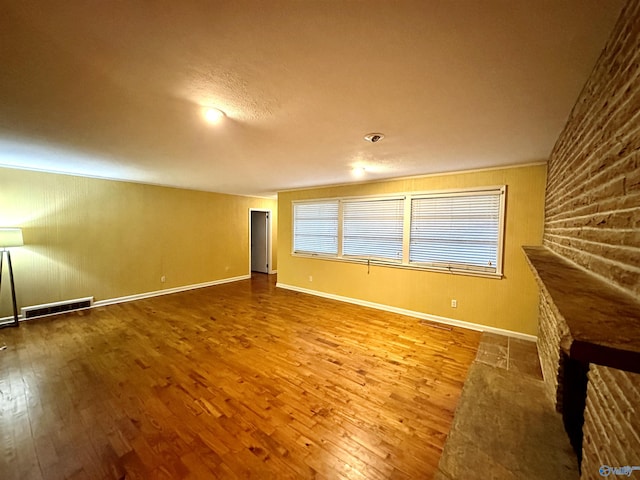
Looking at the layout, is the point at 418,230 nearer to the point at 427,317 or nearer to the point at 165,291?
the point at 427,317

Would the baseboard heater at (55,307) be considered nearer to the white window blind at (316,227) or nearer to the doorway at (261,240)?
the white window blind at (316,227)

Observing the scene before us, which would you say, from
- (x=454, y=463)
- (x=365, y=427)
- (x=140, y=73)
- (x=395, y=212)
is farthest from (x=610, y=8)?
(x=395, y=212)

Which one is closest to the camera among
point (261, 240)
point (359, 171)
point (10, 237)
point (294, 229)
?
point (10, 237)

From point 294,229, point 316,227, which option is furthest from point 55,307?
point 316,227

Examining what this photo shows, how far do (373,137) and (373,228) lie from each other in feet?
8.04

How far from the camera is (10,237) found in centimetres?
327

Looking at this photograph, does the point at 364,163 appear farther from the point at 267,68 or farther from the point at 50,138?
the point at 50,138

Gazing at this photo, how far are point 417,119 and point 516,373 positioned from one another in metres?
2.68

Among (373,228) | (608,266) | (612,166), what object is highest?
(612,166)

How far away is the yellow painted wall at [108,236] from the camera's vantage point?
12.3 feet

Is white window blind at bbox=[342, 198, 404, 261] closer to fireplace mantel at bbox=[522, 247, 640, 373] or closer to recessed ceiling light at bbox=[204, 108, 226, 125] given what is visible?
recessed ceiling light at bbox=[204, 108, 226, 125]

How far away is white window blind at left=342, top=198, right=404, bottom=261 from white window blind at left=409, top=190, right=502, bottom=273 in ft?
0.88

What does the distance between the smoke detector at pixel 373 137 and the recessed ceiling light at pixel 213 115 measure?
1276 millimetres

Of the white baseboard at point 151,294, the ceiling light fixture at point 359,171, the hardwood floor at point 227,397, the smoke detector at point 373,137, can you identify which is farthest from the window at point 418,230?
the white baseboard at point 151,294
